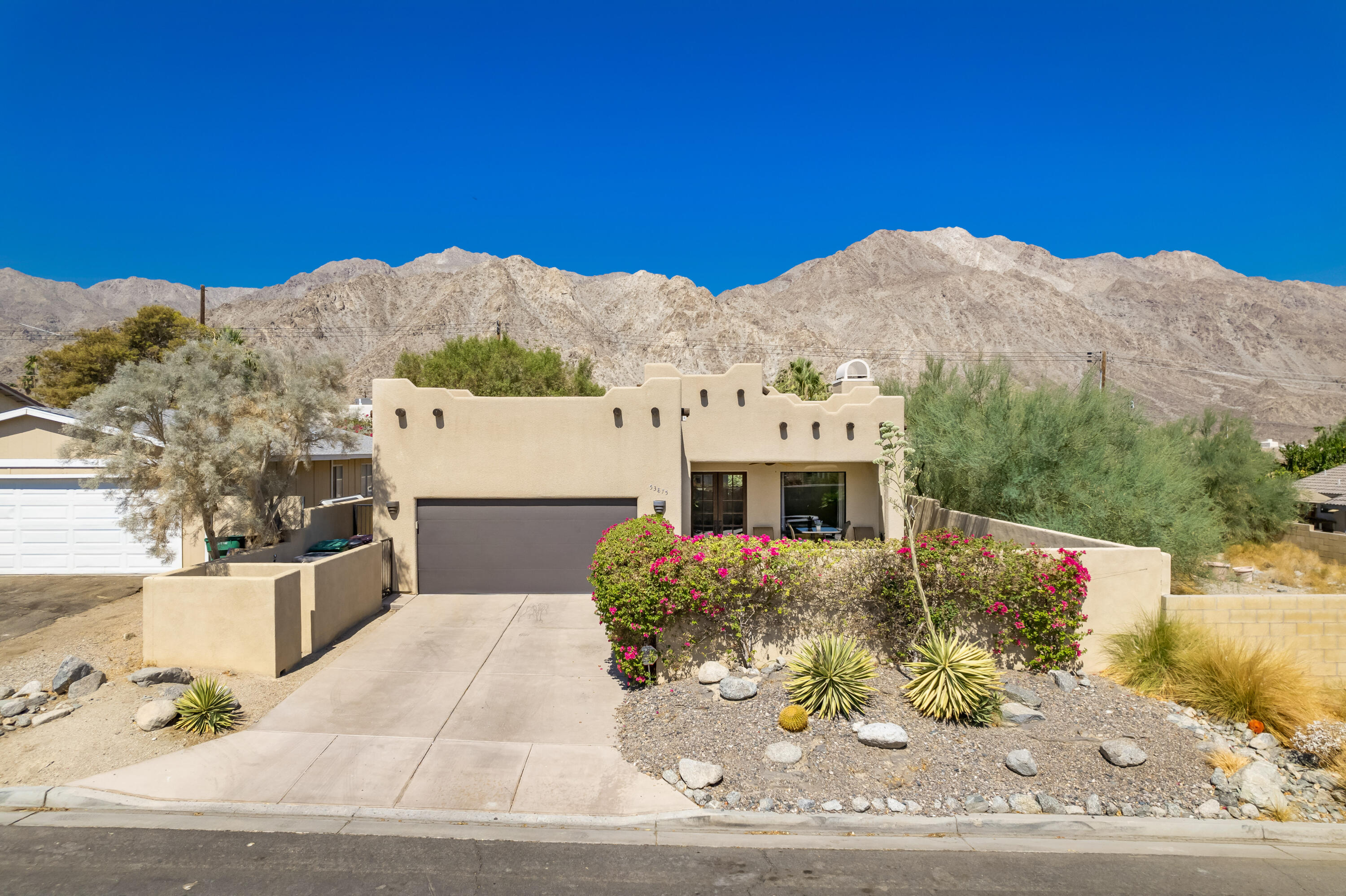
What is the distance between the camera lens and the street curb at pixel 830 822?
6469mm

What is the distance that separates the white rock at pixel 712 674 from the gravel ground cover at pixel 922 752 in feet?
0.44

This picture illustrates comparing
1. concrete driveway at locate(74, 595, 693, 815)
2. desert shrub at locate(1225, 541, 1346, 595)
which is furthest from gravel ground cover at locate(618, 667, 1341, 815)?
desert shrub at locate(1225, 541, 1346, 595)

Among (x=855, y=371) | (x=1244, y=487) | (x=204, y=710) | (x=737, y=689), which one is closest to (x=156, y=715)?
(x=204, y=710)

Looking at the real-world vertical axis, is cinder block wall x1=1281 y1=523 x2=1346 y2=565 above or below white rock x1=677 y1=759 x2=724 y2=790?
above

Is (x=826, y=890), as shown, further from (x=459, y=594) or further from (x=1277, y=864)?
(x=459, y=594)

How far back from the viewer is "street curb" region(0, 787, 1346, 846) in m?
6.47

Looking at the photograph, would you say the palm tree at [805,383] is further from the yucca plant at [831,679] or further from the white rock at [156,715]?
the white rock at [156,715]

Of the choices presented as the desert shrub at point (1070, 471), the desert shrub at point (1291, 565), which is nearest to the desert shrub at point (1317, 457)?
the desert shrub at point (1291, 565)

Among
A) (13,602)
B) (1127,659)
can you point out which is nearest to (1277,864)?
(1127,659)

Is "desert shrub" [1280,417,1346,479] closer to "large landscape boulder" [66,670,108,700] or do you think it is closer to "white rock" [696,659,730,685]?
"white rock" [696,659,730,685]

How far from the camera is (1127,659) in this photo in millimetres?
9812

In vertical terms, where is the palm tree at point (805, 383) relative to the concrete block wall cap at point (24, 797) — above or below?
above

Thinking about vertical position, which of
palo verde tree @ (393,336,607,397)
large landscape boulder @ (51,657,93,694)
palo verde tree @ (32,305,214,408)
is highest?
palo verde tree @ (32,305,214,408)

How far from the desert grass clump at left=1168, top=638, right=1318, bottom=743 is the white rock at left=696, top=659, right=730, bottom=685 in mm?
5894
